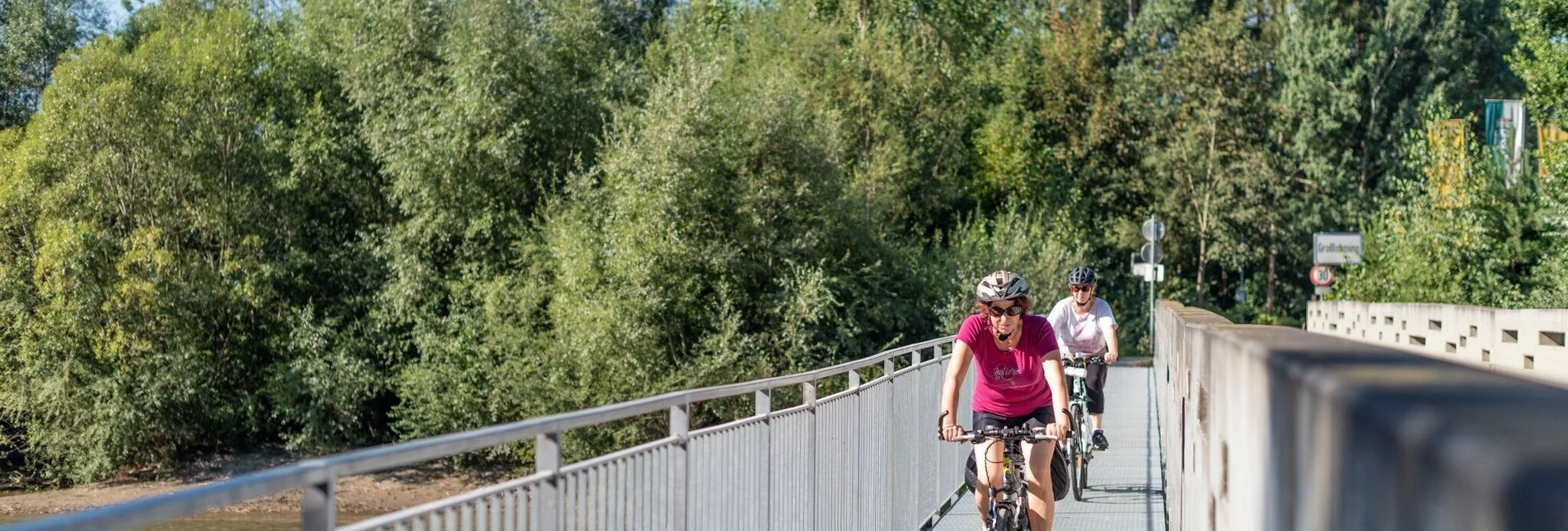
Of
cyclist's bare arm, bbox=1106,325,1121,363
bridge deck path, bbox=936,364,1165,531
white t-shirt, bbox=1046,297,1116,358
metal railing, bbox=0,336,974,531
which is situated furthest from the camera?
white t-shirt, bbox=1046,297,1116,358

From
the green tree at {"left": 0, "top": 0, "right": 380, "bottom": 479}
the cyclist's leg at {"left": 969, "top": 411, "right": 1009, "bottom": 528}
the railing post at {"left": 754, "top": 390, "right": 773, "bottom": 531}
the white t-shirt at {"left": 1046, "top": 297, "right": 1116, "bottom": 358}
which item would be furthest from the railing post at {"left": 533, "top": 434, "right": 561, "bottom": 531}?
the green tree at {"left": 0, "top": 0, "right": 380, "bottom": 479}

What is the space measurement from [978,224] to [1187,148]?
Answer: 66.4 feet

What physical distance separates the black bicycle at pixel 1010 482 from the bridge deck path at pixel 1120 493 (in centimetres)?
293

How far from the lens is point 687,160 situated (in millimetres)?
31516

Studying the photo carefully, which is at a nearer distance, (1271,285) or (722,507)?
(722,507)

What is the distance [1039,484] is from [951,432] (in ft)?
2.18

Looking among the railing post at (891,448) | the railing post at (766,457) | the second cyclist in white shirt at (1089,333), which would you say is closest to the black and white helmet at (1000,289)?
the railing post at (891,448)

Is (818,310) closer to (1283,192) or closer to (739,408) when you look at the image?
(739,408)

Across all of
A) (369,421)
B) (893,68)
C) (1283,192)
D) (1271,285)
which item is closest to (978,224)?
(893,68)

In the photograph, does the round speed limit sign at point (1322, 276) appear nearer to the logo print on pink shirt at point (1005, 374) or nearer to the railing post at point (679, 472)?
the logo print on pink shirt at point (1005, 374)

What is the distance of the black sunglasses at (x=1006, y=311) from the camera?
7.66 m

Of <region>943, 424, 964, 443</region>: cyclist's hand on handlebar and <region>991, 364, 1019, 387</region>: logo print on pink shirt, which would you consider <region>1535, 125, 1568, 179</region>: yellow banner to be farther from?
<region>943, 424, 964, 443</region>: cyclist's hand on handlebar

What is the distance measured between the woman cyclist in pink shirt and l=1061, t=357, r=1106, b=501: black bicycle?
3796 millimetres

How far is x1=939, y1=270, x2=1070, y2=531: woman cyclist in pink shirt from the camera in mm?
7691
